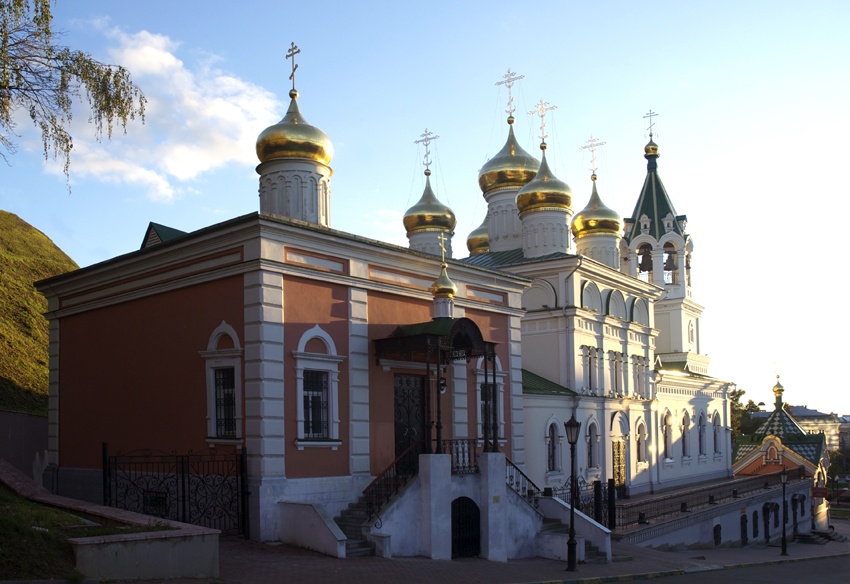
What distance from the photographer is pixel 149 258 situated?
→ 1524 centimetres

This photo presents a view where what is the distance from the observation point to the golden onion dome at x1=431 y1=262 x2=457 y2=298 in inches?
620

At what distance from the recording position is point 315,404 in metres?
14.4

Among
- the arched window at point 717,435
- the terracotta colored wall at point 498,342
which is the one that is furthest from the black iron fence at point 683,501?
the terracotta colored wall at point 498,342

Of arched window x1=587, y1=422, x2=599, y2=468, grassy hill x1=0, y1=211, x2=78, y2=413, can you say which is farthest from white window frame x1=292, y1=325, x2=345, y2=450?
arched window x1=587, y1=422, x2=599, y2=468

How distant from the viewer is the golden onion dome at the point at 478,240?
32281 millimetres

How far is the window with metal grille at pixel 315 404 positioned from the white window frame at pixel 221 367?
1108 mm

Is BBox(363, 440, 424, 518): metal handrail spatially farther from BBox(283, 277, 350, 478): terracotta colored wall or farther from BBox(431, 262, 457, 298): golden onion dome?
BBox(431, 262, 457, 298): golden onion dome

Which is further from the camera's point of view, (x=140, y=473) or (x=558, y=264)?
(x=558, y=264)

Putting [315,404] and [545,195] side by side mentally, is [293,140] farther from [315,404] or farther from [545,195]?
[545,195]

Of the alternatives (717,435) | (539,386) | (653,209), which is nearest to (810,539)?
(717,435)

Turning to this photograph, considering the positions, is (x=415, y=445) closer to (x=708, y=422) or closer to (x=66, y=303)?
(x=66, y=303)

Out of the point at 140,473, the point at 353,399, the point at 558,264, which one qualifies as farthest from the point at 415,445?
the point at 558,264

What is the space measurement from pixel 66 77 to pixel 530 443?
53.4 feet

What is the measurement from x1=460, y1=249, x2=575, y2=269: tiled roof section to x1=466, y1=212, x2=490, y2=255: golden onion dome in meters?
2.82
